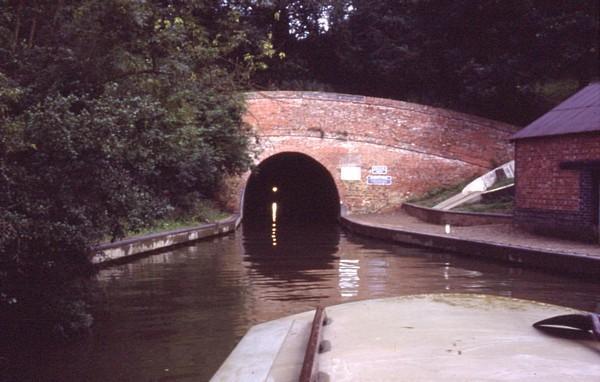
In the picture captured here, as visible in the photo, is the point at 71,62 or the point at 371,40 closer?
the point at 71,62

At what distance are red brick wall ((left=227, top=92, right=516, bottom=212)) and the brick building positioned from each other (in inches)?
299

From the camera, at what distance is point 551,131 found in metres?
15.1

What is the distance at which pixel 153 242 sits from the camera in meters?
14.8

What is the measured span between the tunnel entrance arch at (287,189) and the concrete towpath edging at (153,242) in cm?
1476

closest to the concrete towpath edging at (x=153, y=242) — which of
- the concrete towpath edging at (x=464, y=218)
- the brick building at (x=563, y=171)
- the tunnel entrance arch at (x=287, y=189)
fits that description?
the concrete towpath edging at (x=464, y=218)

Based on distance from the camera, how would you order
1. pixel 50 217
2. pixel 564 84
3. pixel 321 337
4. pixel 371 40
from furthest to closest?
pixel 371 40
pixel 564 84
pixel 50 217
pixel 321 337

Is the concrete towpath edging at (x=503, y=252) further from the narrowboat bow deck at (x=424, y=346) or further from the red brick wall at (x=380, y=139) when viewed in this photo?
the narrowboat bow deck at (x=424, y=346)

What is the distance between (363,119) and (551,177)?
9.87 meters

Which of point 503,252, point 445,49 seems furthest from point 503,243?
point 445,49

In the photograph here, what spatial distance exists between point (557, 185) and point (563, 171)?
33 cm

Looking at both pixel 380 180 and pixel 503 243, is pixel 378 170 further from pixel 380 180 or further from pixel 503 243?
pixel 503 243

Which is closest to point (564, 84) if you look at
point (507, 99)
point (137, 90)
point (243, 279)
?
point (507, 99)

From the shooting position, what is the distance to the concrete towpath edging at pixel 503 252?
10.6 meters

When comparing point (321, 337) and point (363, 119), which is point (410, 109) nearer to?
point (363, 119)
